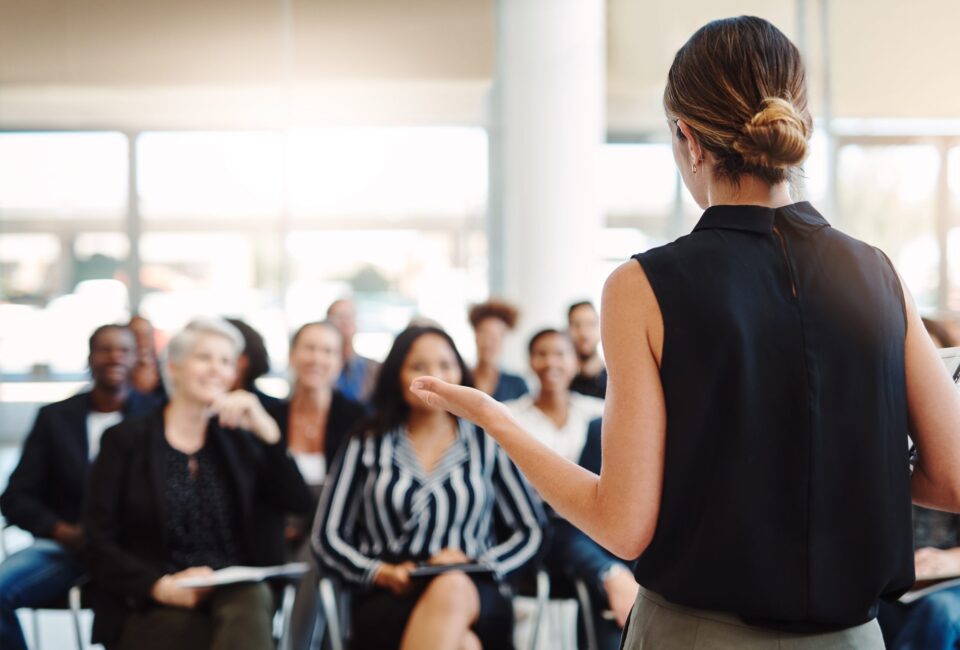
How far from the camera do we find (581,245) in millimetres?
7070

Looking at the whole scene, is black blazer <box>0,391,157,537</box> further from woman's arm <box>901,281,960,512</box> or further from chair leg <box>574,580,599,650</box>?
woman's arm <box>901,281,960,512</box>

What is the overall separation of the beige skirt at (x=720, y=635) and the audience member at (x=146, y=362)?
366 cm

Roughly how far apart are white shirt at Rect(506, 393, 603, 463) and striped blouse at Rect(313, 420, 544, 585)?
62 centimetres

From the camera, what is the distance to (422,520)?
3205 millimetres

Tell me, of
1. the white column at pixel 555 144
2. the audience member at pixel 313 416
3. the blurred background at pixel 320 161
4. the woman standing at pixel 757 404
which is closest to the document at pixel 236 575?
the audience member at pixel 313 416

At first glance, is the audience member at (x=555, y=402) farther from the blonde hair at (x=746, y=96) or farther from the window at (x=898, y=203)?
the window at (x=898, y=203)

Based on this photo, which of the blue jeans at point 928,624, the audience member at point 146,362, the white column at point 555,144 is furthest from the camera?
the white column at point 555,144

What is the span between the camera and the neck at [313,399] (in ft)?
13.6

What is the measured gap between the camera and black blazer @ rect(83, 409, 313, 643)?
3.01 meters

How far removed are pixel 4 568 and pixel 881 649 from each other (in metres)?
3.14

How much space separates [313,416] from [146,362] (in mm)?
1000

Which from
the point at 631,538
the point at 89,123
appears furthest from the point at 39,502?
the point at 89,123

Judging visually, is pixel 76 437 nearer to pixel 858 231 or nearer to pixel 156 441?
pixel 156 441

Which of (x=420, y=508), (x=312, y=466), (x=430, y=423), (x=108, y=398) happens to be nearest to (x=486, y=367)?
(x=312, y=466)
